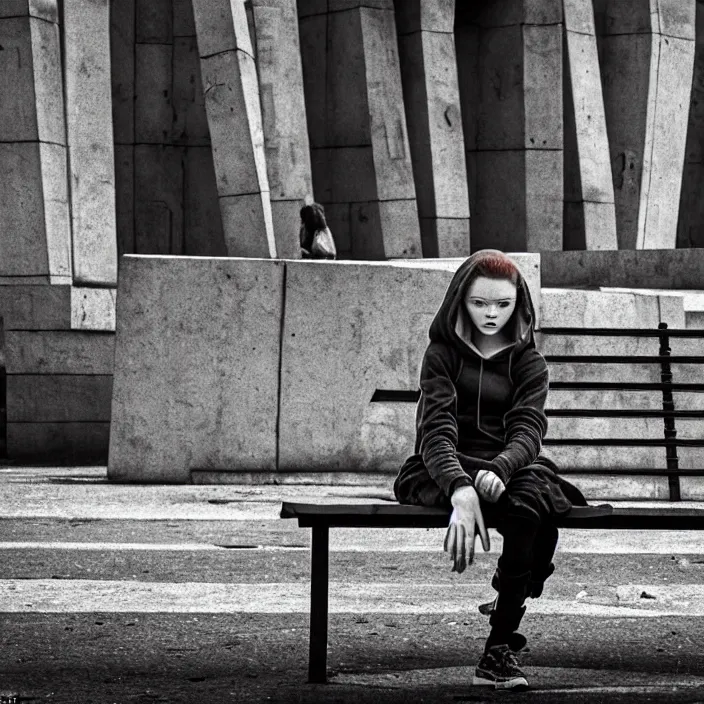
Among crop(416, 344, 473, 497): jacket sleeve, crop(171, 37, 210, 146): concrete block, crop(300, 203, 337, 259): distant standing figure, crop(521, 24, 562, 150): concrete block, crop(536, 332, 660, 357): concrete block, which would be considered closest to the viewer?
crop(416, 344, 473, 497): jacket sleeve

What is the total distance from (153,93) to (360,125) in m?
3.14

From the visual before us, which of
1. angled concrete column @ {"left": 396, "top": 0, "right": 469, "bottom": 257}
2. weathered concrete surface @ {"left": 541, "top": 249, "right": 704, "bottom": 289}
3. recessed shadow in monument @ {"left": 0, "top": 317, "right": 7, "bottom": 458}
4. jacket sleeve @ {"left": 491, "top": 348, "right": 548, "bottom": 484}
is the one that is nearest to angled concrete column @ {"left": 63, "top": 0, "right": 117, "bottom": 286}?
recessed shadow in monument @ {"left": 0, "top": 317, "right": 7, "bottom": 458}

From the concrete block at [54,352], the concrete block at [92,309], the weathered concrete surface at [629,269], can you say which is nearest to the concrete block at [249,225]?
the concrete block at [92,309]

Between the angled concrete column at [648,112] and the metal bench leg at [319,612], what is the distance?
21721mm

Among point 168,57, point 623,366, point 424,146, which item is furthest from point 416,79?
point 623,366

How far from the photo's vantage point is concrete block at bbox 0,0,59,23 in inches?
707

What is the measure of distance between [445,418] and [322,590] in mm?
654

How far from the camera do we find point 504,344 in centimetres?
462

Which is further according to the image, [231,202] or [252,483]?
[231,202]

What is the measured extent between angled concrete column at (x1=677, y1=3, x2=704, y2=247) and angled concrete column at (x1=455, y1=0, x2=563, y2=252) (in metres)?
6.89

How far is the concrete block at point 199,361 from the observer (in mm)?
11617

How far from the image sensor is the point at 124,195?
74.8ft

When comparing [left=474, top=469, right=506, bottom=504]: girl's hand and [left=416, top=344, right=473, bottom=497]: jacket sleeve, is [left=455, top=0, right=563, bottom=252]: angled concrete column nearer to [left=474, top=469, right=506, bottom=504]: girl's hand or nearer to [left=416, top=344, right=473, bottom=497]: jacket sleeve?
[left=416, top=344, right=473, bottom=497]: jacket sleeve

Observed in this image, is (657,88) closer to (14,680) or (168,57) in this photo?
(168,57)
